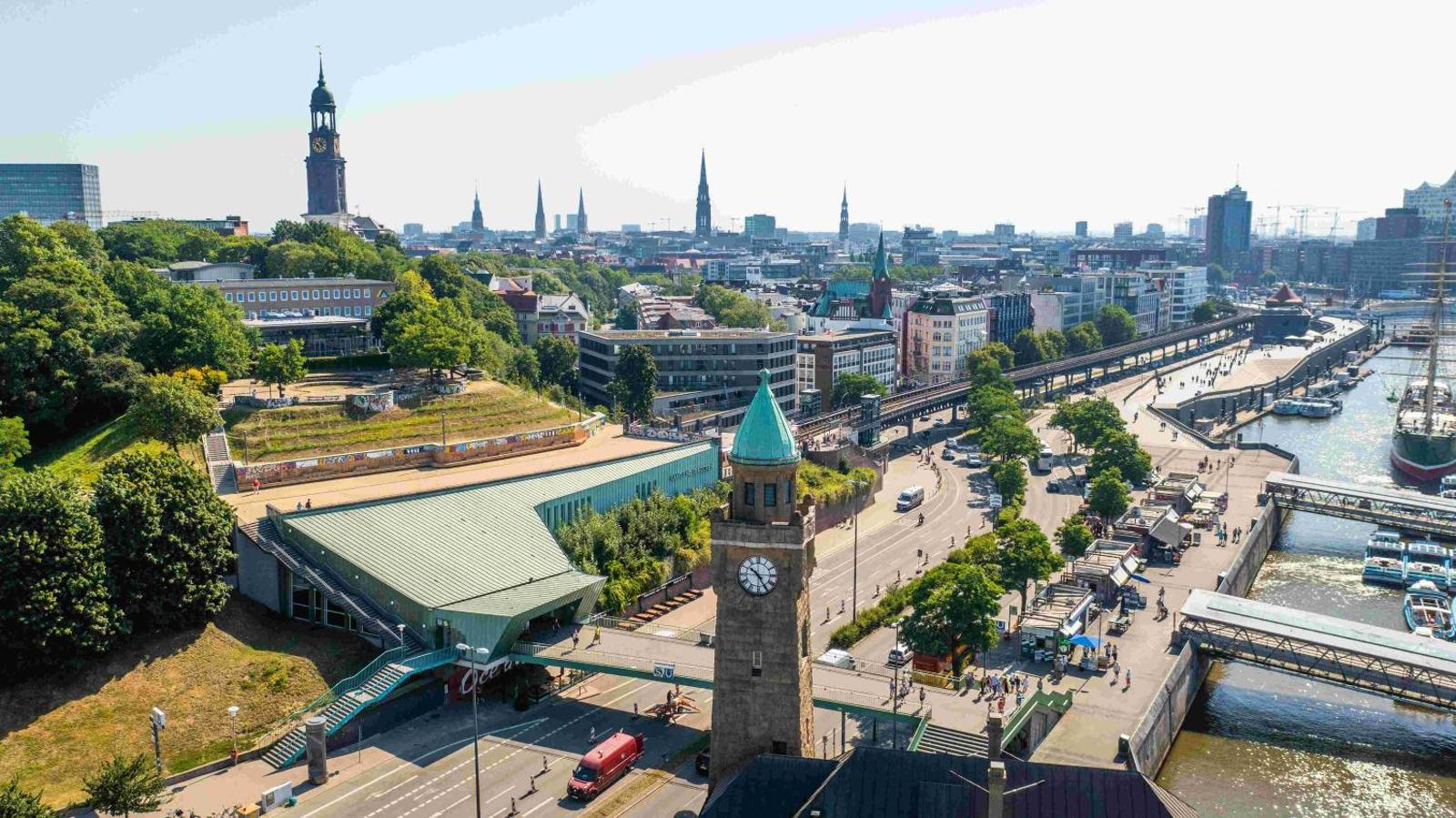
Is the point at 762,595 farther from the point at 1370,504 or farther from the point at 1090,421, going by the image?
the point at 1090,421

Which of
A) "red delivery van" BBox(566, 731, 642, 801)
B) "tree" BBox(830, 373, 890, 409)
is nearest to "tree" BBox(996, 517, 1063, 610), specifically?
"red delivery van" BBox(566, 731, 642, 801)

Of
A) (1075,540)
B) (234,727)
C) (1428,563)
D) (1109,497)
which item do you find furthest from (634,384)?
(1428,563)

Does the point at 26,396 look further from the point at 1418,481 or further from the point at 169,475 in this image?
the point at 1418,481

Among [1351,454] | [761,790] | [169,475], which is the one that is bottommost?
[1351,454]

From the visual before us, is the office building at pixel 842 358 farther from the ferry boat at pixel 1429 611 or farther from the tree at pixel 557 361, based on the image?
the ferry boat at pixel 1429 611

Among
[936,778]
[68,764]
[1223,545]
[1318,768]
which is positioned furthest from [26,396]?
[1223,545]

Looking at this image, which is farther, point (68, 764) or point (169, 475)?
point (169, 475)

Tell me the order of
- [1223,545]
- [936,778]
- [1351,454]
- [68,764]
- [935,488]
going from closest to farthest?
[936,778] < [68,764] < [1223,545] < [935,488] < [1351,454]
